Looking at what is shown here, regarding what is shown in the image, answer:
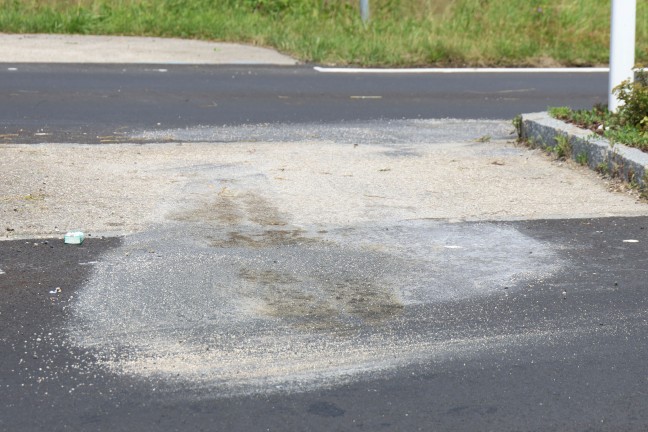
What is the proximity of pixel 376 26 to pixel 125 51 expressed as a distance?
437 cm

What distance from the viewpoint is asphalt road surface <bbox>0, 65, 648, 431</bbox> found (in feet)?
14.4

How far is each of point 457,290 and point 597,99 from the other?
8.20 meters

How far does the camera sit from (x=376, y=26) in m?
18.9

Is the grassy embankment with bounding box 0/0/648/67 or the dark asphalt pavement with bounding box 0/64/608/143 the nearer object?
the dark asphalt pavement with bounding box 0/64/608/143

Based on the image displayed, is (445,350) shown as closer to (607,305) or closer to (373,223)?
(607,305)

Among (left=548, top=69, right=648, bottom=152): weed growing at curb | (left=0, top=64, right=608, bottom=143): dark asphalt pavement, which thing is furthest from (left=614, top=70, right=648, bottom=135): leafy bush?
(left=0, top=64, right=608, bottom=143): dark asphalt pavement

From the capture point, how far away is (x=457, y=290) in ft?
19.2

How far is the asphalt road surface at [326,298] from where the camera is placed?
4.38m

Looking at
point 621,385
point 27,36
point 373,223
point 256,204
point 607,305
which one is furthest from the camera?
point 27,36

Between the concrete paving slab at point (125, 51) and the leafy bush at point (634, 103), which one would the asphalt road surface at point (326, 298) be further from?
the concrete paving slab at point (125, 51)

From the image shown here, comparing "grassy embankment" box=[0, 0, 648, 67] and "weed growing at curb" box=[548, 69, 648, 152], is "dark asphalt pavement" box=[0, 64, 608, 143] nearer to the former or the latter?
"grassy embankment" box=[0, 0, 648, 67]

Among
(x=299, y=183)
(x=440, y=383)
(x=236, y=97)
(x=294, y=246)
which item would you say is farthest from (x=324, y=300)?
(x=236, y=97)

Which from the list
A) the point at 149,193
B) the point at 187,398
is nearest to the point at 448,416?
the point at 187,398

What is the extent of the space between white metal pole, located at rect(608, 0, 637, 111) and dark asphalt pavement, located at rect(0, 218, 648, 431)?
413cm
